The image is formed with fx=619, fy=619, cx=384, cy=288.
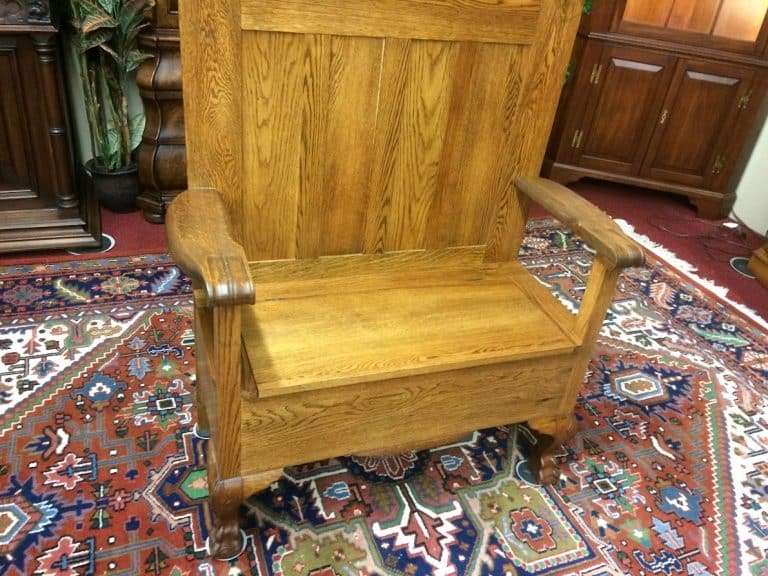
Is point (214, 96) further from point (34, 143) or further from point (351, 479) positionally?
point (34, 143)

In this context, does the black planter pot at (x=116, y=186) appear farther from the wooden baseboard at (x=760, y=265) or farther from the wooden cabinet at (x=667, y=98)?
the wooden baseboard at (x=760, y=265)

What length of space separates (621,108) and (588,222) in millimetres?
2105

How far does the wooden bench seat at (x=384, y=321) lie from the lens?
1.19m

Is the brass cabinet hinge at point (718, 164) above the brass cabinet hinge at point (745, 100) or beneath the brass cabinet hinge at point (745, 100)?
beneath

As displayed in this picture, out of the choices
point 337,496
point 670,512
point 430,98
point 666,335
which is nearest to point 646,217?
point 666,335

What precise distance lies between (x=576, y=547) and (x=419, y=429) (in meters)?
0.47

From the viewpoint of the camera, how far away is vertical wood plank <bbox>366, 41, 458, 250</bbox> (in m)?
1.33

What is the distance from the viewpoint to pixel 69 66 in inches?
103

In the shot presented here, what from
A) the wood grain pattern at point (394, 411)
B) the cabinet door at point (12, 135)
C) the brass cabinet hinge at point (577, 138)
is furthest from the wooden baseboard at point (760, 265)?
the cabinet door at point (12, 135)

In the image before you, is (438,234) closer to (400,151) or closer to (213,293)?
(400,151)

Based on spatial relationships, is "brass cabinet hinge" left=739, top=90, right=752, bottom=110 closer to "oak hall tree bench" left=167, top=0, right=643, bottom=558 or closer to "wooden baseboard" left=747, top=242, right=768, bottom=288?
"wooden baseboard" left=747, top=242, right=768, bottom=288

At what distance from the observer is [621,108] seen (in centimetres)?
312

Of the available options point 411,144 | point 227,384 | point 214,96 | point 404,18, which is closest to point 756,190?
point 411,144

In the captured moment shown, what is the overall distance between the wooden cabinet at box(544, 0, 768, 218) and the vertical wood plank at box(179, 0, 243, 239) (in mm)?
2363
